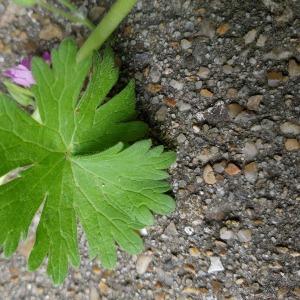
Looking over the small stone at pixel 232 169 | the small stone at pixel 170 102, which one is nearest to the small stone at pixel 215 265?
the small stone at pixel 232 169

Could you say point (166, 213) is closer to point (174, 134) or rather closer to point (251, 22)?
point (174, 134)

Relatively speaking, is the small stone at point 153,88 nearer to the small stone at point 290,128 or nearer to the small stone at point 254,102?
the small stone at point 254,102

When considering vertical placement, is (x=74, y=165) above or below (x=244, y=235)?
above

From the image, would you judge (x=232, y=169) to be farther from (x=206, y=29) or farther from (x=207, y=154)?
(x=206, y=29)

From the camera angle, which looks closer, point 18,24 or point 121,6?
point 121,6

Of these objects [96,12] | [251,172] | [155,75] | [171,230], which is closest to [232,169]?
[251,172]

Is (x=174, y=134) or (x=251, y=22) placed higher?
(x=251, y=22)

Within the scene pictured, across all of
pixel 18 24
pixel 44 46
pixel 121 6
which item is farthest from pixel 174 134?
pixel 18 24
